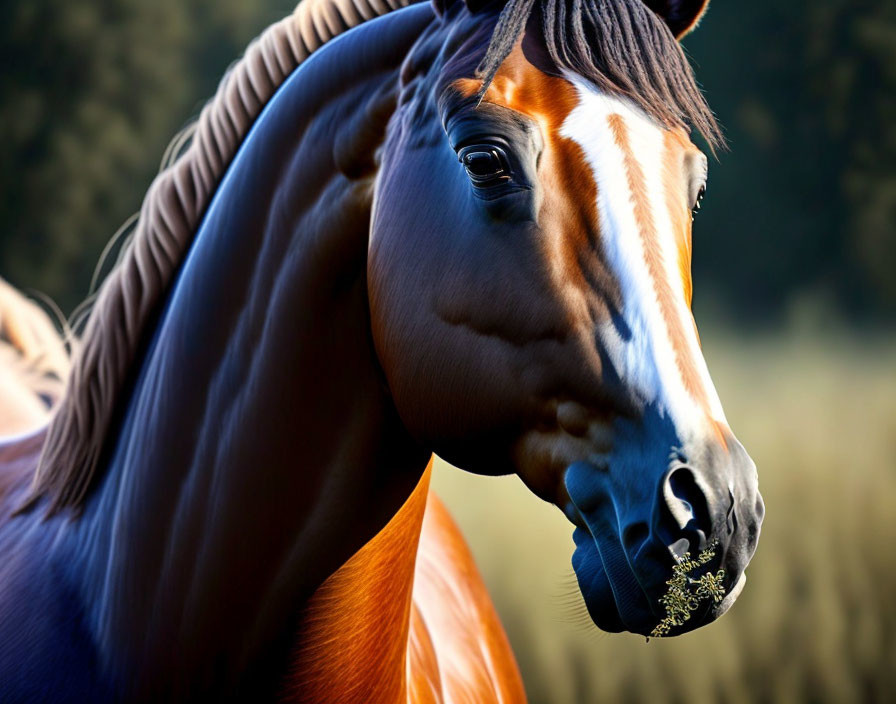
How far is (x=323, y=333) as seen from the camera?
768 millimetres

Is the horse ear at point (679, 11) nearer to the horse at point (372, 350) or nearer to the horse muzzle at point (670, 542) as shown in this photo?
the horse at point (372, 350)

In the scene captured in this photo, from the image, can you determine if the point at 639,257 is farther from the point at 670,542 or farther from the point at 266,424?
the point at 266,424

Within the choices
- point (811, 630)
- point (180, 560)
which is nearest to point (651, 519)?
point (180, 560)

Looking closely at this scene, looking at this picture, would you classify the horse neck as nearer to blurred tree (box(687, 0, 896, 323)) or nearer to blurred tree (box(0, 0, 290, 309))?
blurred tree (box(687, 0, 896, 323))

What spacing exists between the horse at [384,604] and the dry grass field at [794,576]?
185 cm

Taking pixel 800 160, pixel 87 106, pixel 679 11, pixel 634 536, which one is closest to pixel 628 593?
pixel 634 536

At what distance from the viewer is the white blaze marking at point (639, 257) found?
1.92 feet

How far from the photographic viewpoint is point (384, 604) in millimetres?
829

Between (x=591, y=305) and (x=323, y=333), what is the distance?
266 millimetres

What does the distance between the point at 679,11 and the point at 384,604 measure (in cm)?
66

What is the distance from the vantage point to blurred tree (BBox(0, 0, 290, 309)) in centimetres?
404

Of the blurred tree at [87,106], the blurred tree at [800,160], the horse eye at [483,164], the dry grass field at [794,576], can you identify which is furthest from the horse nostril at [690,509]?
the blurred tree at [87,106]

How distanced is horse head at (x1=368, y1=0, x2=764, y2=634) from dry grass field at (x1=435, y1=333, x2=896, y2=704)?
273 centimetres

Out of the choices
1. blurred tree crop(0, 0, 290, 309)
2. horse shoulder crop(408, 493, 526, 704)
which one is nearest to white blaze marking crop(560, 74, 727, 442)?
horse shoulder crop(408, 493, 526, 704)
